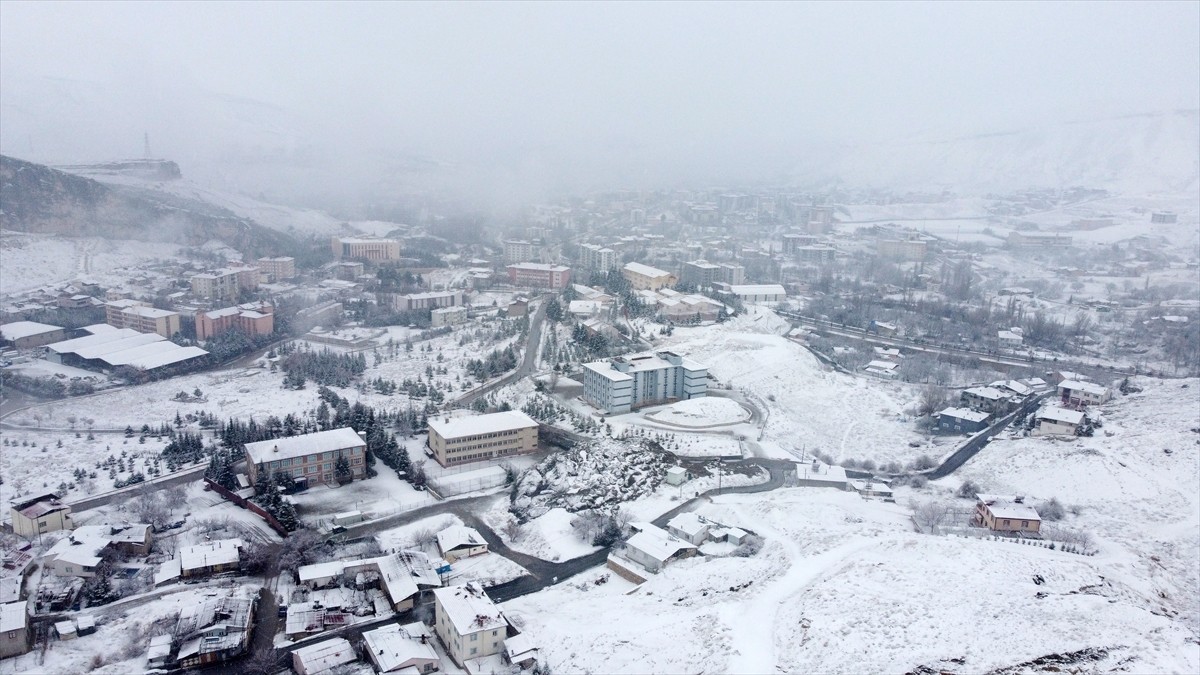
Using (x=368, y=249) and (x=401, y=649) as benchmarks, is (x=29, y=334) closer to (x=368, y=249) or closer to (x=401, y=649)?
(x=368, y=249)

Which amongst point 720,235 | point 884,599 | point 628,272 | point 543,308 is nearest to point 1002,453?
point 884,599

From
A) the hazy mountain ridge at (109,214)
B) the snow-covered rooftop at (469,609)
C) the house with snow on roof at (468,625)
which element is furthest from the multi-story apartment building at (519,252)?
the house with snow on roof at (468,625)

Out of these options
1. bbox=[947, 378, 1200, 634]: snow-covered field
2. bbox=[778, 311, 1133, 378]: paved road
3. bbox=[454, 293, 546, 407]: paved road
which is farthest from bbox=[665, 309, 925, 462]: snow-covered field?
bbox=[454, 293, 546, 407]: paved road

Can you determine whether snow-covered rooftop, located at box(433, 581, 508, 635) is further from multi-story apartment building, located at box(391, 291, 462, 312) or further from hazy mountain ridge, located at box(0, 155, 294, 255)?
hazy mountain ridge, located at box(0, 155, 294, 255)

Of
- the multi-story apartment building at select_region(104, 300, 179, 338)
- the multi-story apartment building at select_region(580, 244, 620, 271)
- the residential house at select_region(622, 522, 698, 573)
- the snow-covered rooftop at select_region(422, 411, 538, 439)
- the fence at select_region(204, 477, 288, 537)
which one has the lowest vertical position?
the fence at select_region(204, 477, 288, 537)

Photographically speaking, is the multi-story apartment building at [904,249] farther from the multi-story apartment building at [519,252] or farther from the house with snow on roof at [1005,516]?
the house with snow on roof at [1005,516]

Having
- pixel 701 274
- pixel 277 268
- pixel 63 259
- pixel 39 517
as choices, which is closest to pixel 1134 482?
pixel 39 517

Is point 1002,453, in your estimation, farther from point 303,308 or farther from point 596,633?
point 303,308
